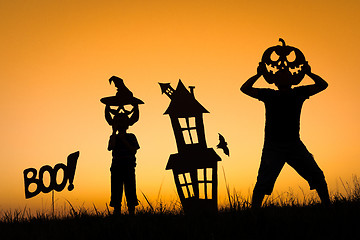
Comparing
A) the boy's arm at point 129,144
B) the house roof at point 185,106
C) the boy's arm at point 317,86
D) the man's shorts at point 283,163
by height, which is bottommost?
the man's shorts at point 283,163

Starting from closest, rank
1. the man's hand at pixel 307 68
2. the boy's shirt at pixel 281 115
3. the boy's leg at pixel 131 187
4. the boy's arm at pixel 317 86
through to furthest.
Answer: the boy's shirt at pixel 281 115 → the boy's arm at pixel 317 86 → the man's hand at pixel 307 68 → the boy's leg at pixel 131 187

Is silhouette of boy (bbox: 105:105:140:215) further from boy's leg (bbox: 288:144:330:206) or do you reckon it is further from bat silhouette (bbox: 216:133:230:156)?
boy's leg (bbox: 288:144:330:206)

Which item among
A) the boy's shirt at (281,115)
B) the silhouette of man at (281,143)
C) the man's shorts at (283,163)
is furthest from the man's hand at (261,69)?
the man's shorts at (283,163)

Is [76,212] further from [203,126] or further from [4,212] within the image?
[203,126]

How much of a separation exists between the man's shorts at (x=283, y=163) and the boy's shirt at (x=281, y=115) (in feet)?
0.36

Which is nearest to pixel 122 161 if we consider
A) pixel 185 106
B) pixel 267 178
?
pixel 185 106

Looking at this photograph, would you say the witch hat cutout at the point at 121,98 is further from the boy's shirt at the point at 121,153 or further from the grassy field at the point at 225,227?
the grassy field at the point at 225,227

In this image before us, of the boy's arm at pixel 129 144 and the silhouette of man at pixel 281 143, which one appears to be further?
the boy's arm at pixel 129 144

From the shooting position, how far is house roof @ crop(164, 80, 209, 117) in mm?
7789

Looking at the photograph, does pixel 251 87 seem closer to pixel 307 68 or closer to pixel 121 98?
pixel 307 68

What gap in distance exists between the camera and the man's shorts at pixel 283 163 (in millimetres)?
6328

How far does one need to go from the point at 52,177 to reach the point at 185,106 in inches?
96.4

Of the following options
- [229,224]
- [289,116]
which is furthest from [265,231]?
[289,116]

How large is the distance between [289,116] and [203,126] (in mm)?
1776
